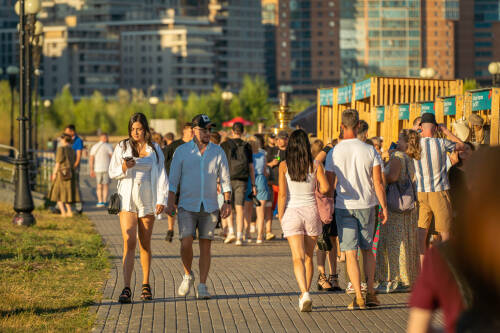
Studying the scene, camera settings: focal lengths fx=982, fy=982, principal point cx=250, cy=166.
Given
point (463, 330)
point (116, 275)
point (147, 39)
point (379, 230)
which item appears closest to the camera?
point (463, 330)

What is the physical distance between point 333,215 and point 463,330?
816 centimetres

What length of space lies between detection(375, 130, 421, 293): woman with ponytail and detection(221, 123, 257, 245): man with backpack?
5.44 meters

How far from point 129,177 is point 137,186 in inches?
4.8

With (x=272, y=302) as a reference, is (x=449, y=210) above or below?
above

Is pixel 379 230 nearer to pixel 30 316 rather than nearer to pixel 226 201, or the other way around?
pixel 226 201

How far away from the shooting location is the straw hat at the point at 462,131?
1206 cm

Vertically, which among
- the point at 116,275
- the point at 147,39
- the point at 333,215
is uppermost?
the point at 147,39

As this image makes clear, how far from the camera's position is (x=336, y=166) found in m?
9.43

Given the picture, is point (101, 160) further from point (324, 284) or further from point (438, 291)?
point (438, 291)

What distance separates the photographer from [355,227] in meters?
9.33

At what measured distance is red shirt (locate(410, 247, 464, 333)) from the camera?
2.64 meters

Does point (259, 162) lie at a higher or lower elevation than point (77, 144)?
lower

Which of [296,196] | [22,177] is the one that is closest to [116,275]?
[296,196]

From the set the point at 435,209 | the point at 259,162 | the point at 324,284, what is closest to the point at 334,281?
the point at 324,284
